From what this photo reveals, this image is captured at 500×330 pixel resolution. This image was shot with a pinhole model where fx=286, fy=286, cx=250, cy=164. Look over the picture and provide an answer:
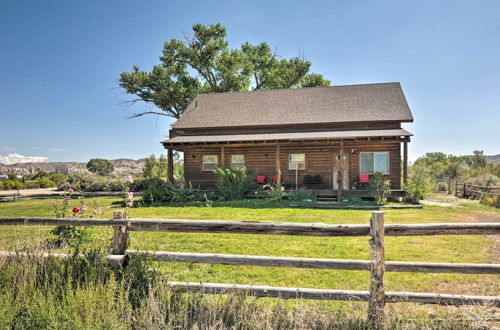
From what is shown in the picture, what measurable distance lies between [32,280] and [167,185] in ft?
41.7

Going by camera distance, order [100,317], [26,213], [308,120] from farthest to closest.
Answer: [308,120]
[26,213]
[100,317]

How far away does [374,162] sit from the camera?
58.1 ft

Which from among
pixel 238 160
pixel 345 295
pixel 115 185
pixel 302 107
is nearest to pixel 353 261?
pixel 345 295

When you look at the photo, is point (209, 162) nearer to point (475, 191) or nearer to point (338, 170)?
point (338, 170)

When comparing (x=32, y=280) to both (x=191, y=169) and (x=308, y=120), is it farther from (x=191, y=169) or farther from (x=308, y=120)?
(x=308, y=120)

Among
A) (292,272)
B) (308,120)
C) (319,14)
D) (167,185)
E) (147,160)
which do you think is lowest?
(292,272)

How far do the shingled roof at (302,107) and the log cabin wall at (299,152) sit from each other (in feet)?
6.25

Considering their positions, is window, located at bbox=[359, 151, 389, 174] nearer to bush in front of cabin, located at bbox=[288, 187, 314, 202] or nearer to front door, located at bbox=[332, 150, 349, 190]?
front door, located at bbox=[332, 150, 349, 190]

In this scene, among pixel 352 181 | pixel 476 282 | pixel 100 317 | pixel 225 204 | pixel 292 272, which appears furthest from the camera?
pixel 352 181

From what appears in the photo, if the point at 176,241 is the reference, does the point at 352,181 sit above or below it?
above

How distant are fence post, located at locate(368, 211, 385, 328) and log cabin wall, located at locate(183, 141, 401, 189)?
14968 mm

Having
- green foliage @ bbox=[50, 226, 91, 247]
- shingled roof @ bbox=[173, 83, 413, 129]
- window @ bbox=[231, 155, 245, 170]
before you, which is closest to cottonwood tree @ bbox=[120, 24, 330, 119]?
shingled roof @ bbox=[173, 83, 413, 129]

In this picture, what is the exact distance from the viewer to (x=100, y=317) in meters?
3.45

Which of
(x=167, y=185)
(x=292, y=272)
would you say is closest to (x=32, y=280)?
(x=292, y=272)
